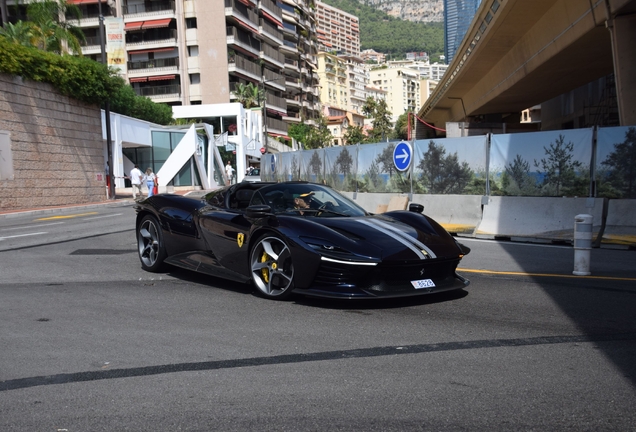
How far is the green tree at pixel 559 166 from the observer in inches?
487

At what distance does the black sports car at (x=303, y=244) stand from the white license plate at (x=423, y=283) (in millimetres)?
A: 11

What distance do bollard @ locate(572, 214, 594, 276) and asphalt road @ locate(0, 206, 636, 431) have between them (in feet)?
1.14

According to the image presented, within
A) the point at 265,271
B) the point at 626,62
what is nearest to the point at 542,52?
the point at 626,62

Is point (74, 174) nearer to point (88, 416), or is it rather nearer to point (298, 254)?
point (298, 254)

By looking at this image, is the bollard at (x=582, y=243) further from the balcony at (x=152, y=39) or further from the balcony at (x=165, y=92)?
the balcony at (x=165, y=92)

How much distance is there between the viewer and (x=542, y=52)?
23422 millimetres

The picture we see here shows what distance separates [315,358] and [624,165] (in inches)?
374

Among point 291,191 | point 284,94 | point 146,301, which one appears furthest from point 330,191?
point 284,94

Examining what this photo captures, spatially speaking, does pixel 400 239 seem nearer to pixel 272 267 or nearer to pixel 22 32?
pixel 272 267

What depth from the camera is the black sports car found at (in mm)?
5520

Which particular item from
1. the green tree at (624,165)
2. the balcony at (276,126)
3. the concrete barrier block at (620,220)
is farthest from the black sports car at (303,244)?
the balcony at (276,126)

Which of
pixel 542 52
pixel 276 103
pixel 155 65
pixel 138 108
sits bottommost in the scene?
pixel 542 52

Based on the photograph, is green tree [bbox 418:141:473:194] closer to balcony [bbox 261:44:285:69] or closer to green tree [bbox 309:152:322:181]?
green tree [bbox 309:152:322:181]

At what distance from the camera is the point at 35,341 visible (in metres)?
4.87
